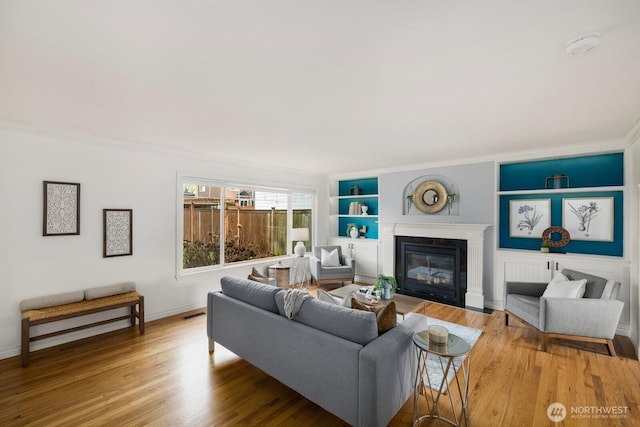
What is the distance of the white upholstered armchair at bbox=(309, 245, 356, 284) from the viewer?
548cm

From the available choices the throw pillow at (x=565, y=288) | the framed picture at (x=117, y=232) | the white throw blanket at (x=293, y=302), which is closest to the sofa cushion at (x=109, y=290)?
the framed picture at (x=117, y=232)

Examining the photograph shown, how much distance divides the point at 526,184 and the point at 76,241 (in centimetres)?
613

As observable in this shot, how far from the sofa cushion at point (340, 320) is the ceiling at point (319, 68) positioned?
1.62 m

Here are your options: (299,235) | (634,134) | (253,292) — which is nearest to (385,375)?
(253,292)

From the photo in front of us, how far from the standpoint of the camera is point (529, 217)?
4336 mm

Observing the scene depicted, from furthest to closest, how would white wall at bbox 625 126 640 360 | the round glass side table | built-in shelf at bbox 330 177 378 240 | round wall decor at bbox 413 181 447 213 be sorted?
built-in shelf at bbox 330 177 378 240
round wall decor at bbox 413 181 447 213
white wall at bbox 625 126 640 360
the round glass side table

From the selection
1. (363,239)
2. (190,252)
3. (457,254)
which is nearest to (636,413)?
(457,254)

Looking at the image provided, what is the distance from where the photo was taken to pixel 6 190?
2885 mm

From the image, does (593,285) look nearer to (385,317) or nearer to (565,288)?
(565,288)

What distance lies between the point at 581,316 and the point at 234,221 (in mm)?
4841

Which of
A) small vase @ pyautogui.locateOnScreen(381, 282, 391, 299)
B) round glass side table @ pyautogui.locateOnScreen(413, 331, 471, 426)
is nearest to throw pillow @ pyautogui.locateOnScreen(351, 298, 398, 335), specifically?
round glass side table @ pyautogui.locateOnScreen(413, 331, 471, 426)

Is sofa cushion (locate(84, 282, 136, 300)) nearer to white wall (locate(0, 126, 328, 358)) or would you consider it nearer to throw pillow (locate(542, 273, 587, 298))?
white wall (locate(0, 126, 328, 358))

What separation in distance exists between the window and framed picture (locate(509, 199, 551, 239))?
148 inches

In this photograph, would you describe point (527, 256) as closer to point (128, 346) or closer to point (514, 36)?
point (514, 36)
